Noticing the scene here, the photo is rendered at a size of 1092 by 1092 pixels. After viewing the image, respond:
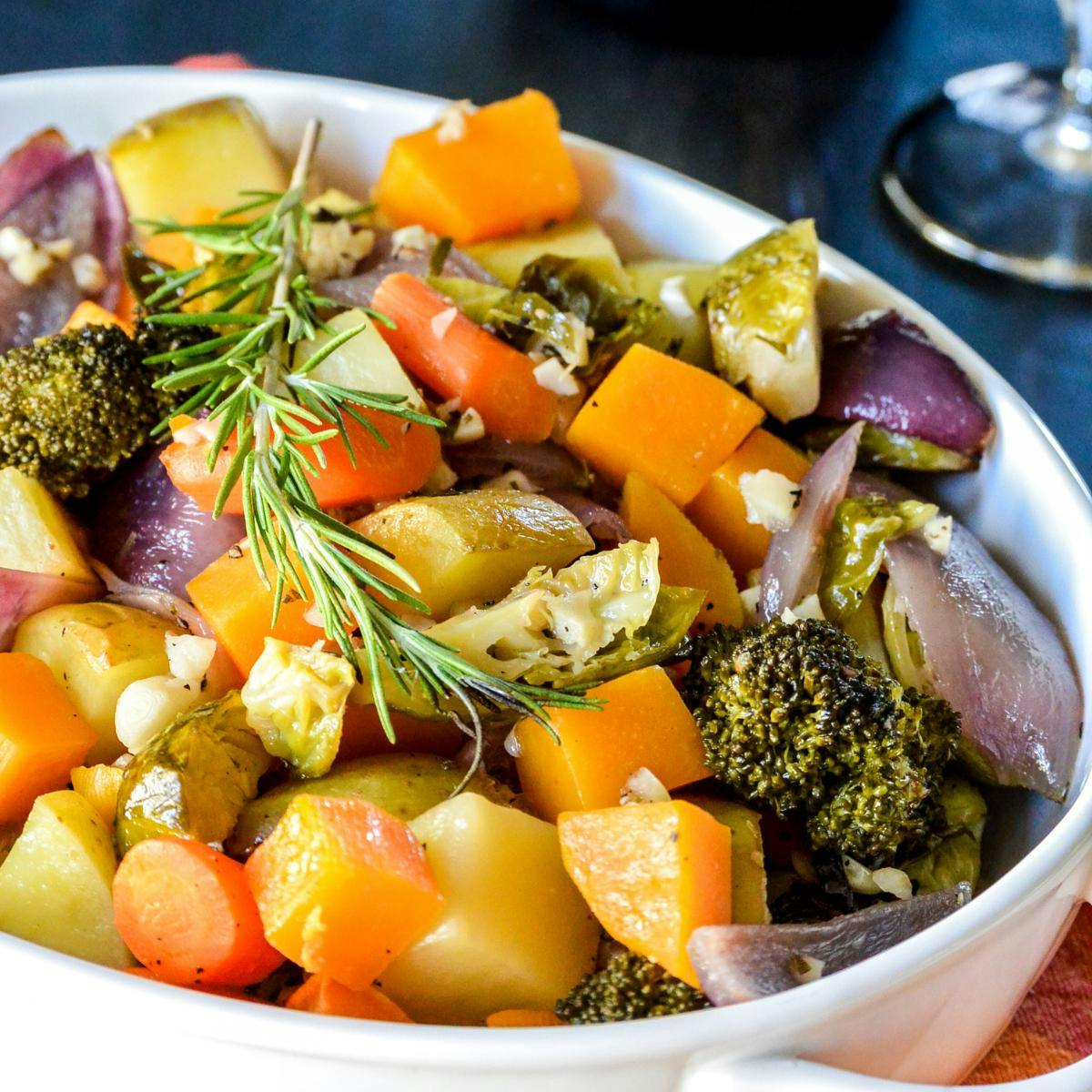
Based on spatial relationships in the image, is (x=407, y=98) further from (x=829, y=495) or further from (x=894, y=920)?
(x=894, y=920)

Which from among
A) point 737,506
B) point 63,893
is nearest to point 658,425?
point 737,506

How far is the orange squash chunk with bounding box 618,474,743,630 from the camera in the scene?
172cm

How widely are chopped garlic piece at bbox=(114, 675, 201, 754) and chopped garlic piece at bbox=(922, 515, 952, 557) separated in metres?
0.96

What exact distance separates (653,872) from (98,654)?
72 cm

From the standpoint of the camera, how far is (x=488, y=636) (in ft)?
4.91

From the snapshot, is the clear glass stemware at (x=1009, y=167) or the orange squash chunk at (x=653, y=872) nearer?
the orange squash chunk at (x=653, y=872)

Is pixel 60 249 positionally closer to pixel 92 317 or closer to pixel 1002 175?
pixel 92 317

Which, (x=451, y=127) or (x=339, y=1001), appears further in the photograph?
(x=451, y=127)

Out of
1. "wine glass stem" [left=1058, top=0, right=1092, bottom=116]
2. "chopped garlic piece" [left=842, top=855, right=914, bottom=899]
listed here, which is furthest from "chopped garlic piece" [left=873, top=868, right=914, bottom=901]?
"wine glass stem" [left=1058, top=0, right=1092, bottom=116]

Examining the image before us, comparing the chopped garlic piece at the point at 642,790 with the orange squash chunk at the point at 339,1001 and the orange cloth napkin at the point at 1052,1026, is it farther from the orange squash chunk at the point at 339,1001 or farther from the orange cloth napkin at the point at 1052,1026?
the orange cloth napkin at the point at 1052,1026

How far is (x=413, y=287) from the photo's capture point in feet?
6.06

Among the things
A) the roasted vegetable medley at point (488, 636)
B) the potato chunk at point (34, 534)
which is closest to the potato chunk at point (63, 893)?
the roasted vegetable medley at point (488, 636)

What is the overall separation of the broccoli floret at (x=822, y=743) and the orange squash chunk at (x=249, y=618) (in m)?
0.49

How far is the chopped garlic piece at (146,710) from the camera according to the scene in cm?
152
